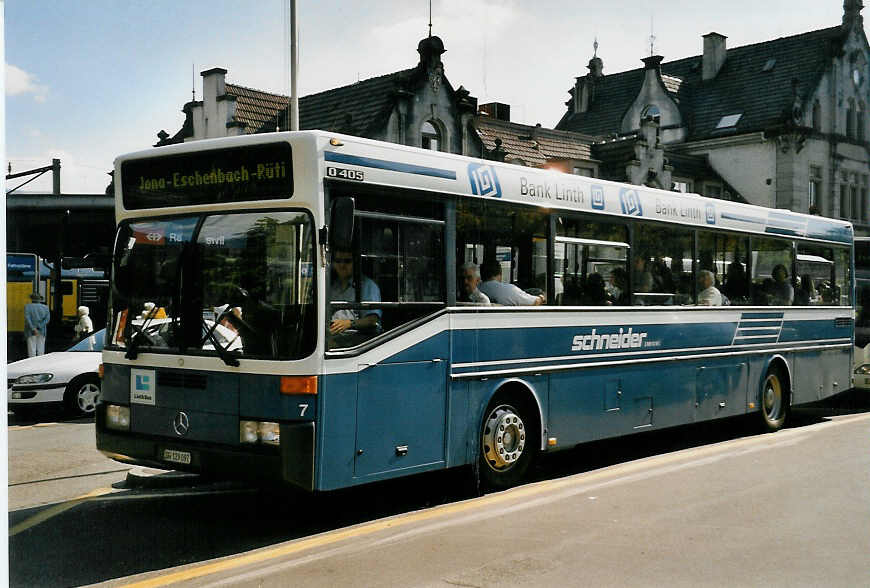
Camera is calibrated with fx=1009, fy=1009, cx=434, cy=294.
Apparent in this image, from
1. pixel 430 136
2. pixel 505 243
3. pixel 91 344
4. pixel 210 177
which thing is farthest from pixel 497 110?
pixel 210 177

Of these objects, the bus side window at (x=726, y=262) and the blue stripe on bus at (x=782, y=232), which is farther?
the blue stripe on bus at (x=782, y=232)

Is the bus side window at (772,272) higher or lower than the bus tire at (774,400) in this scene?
higher

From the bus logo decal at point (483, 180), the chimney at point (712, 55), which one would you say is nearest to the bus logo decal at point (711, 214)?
the bus logo decal at point (483, 180)

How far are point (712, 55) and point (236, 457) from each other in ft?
163

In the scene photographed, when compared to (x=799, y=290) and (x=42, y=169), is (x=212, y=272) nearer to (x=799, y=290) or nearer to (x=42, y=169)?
(x=799, y=290)

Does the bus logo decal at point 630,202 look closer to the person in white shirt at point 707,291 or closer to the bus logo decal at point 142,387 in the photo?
the person in white shirt at point 707,291

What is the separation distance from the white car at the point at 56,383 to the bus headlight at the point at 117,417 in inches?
269

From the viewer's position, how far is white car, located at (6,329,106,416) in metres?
14.5

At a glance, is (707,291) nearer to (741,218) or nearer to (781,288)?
(741,218)

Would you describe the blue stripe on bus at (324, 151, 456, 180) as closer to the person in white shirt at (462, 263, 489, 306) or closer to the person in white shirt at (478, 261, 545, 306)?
the person in white shirt at (462, 263, 489, 306)

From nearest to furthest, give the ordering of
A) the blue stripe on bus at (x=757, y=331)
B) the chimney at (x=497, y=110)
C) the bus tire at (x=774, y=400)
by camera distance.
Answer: the blue stripe on bus at (x=757, y=331), the bus tire at (x=774, y=400), the chimney at (x=497, y=110)

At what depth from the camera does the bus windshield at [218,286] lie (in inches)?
280

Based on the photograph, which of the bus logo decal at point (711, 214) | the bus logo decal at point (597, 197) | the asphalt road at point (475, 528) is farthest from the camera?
the bus logo decal at point (711, 214)

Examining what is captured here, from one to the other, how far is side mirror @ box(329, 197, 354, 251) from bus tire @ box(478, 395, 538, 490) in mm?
2451
